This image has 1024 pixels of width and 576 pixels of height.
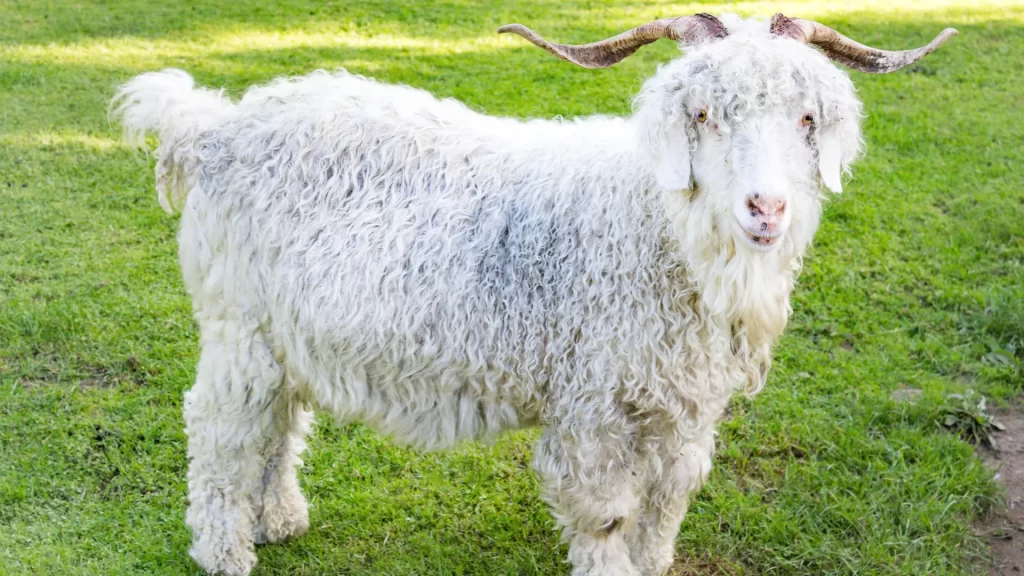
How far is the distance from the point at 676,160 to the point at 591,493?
114 cm

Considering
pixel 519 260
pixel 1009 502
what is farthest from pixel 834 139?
pixel 1009 502

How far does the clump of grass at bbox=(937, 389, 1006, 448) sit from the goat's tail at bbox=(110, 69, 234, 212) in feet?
11.0

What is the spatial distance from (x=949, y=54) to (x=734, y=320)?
646cm

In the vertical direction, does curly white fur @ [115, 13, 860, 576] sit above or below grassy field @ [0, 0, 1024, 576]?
above

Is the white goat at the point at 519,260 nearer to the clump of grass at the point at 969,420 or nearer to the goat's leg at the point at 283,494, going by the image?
the goat's leg at the point at 283,494

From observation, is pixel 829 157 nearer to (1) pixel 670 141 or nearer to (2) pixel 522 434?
(1) pixel 670 141

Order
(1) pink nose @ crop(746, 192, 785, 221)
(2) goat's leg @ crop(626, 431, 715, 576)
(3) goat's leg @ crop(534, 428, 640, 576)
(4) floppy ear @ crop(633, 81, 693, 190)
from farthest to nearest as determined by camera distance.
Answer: (2) goat's leg @ crop(626, 431, 715, 576), (3) goat's leg @ crop(534, 428, 640, 576), (4) floppy ear @ crop(633, 81, 693, 190), (1) pink nose @ crop(746, 192, 785, 221)

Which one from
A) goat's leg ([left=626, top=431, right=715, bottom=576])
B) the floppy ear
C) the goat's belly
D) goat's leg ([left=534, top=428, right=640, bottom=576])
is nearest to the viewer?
the floppy ear

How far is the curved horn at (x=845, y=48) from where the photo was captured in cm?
277

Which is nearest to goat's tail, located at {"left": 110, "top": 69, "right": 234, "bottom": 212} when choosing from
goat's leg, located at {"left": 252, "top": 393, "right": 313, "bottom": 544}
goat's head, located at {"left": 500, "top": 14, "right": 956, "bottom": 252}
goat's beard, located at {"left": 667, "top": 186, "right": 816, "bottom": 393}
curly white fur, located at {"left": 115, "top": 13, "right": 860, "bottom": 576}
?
curly white fur, located at {"left": 115, "top": 13, "right": 860, "bottom": 576}

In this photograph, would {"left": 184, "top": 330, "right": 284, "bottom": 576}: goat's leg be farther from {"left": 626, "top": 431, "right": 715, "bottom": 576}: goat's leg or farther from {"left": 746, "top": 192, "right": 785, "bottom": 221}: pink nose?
{"left": 746, "top": 192, "right": 785, "bottom": 221}: pink nose

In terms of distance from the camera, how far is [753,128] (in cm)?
247

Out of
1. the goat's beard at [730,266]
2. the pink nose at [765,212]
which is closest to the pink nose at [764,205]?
the pink nose at [765,212]

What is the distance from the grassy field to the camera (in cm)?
380
